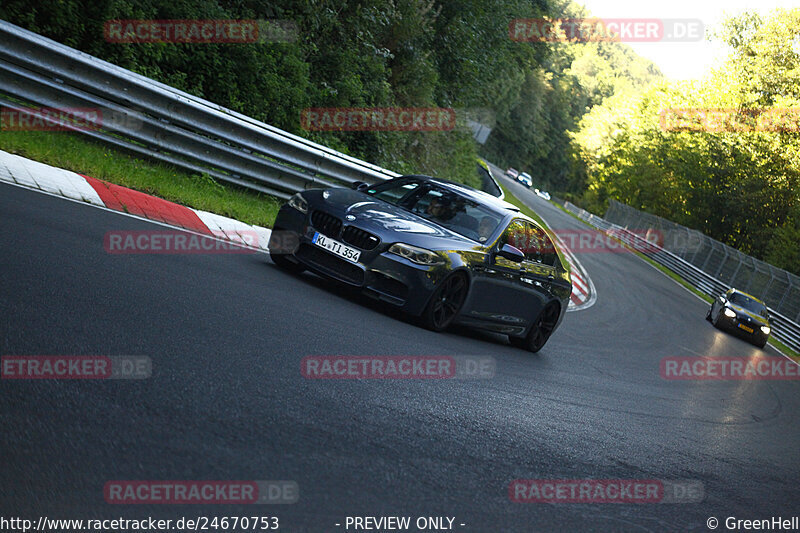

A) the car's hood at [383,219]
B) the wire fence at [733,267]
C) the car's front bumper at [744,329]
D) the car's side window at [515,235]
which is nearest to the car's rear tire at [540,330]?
the car's side window at [515,235]

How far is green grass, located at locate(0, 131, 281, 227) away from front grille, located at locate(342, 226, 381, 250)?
2996 millimetres

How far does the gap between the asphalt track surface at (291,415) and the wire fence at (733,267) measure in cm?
2906

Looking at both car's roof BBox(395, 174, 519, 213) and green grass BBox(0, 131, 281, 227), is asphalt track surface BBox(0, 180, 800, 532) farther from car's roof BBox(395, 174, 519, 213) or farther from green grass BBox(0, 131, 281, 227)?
green grass BBox(0, 131, 281, 227)

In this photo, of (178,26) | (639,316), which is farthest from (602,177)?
(178,26)

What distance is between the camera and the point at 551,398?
7961mm

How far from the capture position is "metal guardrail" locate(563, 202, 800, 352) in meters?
32.3

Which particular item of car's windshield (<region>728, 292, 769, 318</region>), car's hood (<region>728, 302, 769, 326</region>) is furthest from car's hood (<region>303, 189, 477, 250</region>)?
car's windshield (<region>728, 292, 769, 318</region>)

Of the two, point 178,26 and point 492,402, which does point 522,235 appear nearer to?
point 492,402

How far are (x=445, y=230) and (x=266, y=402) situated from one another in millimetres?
4992

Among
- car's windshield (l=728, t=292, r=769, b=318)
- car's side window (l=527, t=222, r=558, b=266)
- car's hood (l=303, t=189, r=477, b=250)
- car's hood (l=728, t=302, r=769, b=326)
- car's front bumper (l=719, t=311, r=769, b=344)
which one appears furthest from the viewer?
car's windshield (l=728, t=292, r=769, b=318)

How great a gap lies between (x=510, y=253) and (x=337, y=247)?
2.07 metres

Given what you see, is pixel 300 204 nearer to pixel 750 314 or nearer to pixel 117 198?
pixel 117 198

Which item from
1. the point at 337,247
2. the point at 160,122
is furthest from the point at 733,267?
the point at 337,247

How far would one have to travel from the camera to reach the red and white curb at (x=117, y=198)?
29.7ft
